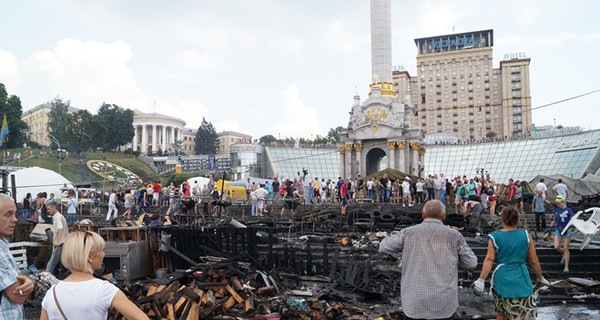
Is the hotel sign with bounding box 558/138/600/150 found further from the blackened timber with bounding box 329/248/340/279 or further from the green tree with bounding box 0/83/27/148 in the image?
the green tree with bounding box 0/83/27/148

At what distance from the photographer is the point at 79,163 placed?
3167 inches

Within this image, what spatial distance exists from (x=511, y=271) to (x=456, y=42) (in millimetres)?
149379

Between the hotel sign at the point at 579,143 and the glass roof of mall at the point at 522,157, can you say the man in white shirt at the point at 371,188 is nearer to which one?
the glass roof of mall at the point at 522,157


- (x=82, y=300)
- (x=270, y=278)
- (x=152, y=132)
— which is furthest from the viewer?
(x=152, y=132)

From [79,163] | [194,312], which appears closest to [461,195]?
[194,312]

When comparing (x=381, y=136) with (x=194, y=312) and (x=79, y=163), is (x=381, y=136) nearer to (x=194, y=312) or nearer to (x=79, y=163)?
(x=194, y=312)

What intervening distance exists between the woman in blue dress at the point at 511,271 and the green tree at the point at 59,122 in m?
99.0

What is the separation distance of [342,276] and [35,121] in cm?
14405

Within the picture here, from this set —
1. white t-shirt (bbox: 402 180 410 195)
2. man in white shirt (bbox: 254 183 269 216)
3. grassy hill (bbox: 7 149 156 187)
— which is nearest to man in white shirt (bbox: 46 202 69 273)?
man in white shirt (bbox: 254 183 269 216)

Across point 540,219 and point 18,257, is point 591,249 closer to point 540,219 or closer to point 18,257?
point 540,219

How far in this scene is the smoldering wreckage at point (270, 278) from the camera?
28.7 feet

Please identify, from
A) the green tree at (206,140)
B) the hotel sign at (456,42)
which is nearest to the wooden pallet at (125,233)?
the green tree at (206,140)

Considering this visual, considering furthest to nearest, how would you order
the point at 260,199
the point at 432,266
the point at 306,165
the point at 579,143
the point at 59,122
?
the point at 59,122 → the point at 306,165 → the point at 579,143 → the point at 260,199 → the point at 432,266

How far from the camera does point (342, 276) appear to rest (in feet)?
37.8
